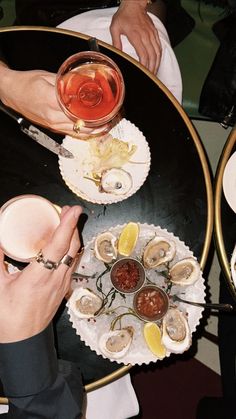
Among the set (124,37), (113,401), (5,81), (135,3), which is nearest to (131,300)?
(113,401)

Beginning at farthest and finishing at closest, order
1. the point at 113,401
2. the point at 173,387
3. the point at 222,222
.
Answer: the point at 173,387 → the point at 113,401 → the point at 222,222

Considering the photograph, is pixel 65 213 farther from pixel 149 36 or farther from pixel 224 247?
pixel 149 36

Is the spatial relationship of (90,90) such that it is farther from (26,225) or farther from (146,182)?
(26,225)

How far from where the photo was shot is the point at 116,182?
1.90 m

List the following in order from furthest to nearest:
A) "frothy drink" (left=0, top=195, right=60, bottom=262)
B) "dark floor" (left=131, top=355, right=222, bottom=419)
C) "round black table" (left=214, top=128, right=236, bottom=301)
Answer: "dark floor" (left=131, top=355, right=222, bottom=419) → "round black table" (left=214, top=128, right=236, bottom=301) → "frothy drink" (left=0, top=195, right=60, bottom=262)

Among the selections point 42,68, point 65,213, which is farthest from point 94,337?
point 42,68

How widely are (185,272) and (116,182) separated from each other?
397 mm

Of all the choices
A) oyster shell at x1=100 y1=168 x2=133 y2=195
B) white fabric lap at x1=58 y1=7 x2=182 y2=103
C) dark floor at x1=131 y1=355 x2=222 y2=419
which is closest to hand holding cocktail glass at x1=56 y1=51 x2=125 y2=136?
oyster shell at x1=100 y1=168 x2=133 y2=195

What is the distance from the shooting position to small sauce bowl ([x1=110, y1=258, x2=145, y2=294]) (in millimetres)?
1862

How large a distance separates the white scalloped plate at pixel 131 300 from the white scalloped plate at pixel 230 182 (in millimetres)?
234

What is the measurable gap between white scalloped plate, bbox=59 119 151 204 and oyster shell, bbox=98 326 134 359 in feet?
1.49

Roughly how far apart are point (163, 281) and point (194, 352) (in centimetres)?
103

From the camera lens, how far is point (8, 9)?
9.97ft

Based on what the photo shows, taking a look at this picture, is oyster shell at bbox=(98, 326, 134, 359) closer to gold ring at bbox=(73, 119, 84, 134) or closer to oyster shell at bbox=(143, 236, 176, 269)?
oyster shell at bbox=(143, 236, 176, 269)
